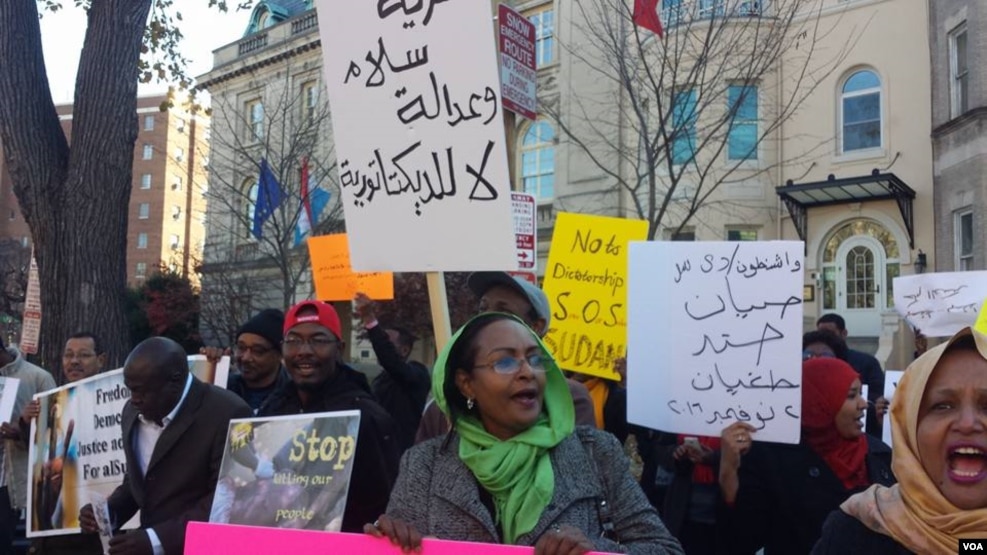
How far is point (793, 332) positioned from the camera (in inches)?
143

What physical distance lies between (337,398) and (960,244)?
1700cm

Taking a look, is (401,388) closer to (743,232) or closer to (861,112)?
(743,232)

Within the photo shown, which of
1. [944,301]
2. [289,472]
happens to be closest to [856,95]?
[944,301]

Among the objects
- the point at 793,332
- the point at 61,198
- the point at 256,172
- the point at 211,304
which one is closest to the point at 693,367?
the point at 793,332

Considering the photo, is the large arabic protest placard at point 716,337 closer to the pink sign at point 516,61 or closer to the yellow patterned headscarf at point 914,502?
the yellow patterned headscarf at point 914,502

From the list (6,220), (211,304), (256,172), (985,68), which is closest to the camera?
(985,68)

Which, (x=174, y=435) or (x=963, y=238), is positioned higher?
(x=963, y=238)

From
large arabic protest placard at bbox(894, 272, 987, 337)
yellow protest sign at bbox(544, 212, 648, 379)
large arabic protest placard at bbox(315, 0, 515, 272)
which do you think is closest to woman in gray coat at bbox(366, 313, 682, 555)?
large arabic protest placard at bbox(315, 0, 515, 272)

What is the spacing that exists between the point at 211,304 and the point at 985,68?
18293mm

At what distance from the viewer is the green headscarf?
2.39m

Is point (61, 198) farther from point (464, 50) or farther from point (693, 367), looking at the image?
point (693, 367)

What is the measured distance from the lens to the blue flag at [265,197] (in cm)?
1744

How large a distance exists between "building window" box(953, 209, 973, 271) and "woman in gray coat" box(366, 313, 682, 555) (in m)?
17.2

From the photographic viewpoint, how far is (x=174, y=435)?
3473mm
